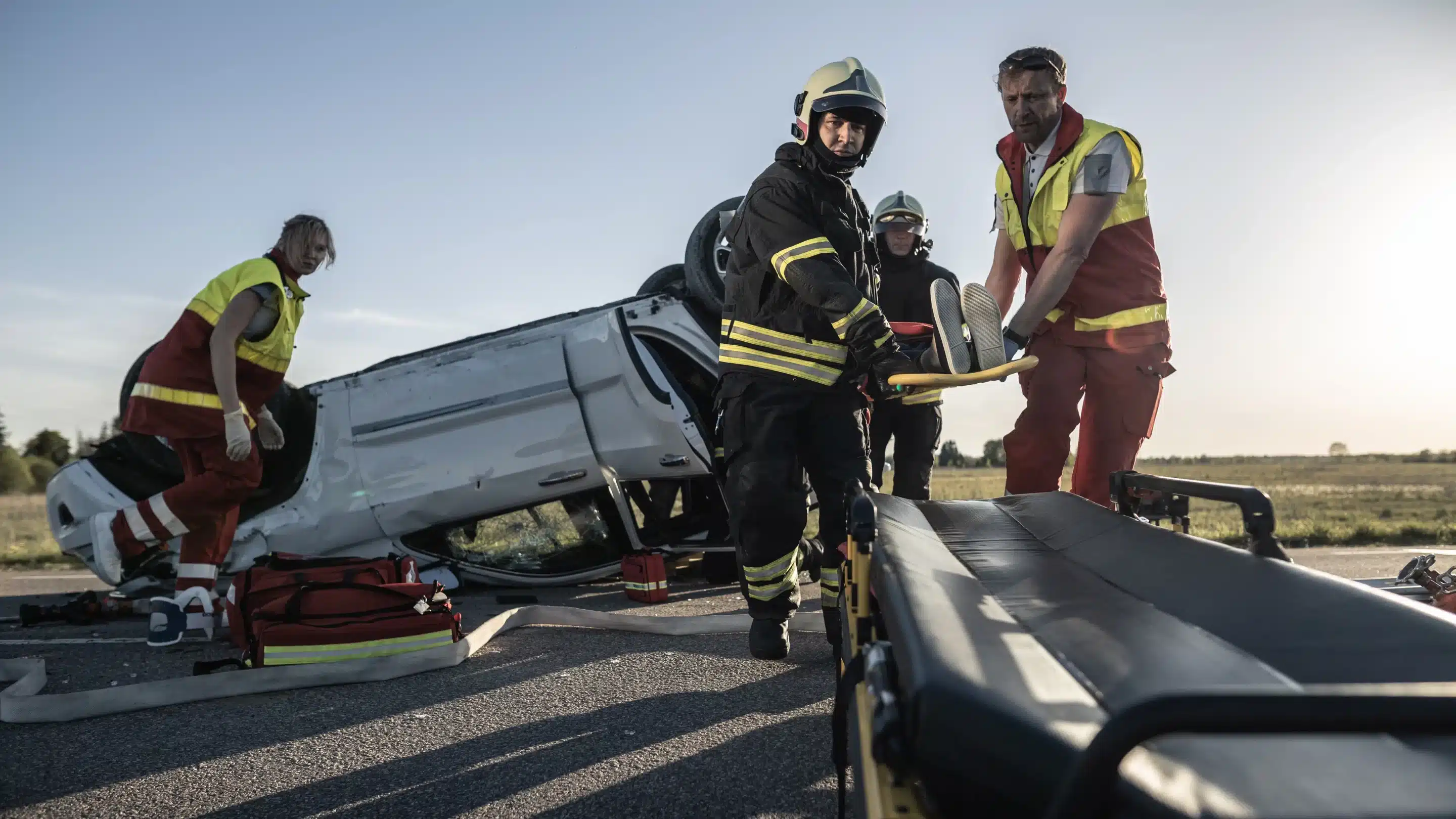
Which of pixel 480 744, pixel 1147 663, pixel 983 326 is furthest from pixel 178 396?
pixel 1147 663

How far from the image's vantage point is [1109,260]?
11.9 feet

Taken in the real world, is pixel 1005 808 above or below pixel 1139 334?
below

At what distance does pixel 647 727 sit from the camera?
2.87m

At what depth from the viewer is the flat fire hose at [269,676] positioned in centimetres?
305

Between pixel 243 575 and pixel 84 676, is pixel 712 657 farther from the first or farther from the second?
pixel 84 676

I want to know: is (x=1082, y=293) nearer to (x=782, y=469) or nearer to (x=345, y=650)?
(x=782, y=469)

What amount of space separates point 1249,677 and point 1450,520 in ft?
34.2

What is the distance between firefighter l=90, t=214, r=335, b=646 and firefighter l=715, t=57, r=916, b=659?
2.30 m

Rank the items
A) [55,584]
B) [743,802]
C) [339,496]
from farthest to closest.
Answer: [55,584] < [339,496] < [743,802]

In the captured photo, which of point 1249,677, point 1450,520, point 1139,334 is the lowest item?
point 1450,520

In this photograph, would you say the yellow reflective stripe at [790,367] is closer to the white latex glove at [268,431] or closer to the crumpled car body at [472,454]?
the crumpled car body at [472,454]

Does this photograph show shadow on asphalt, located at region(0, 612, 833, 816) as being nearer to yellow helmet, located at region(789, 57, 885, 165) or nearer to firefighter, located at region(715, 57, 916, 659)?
firefighter, located at region(715, 57, 916, 659)

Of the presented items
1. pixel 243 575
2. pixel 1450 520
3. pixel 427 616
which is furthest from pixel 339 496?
pixel 1450 520

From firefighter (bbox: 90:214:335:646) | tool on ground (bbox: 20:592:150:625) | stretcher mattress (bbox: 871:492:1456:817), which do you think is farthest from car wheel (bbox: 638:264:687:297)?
stretcher mattress (bbox: 871:492:1456:817)
